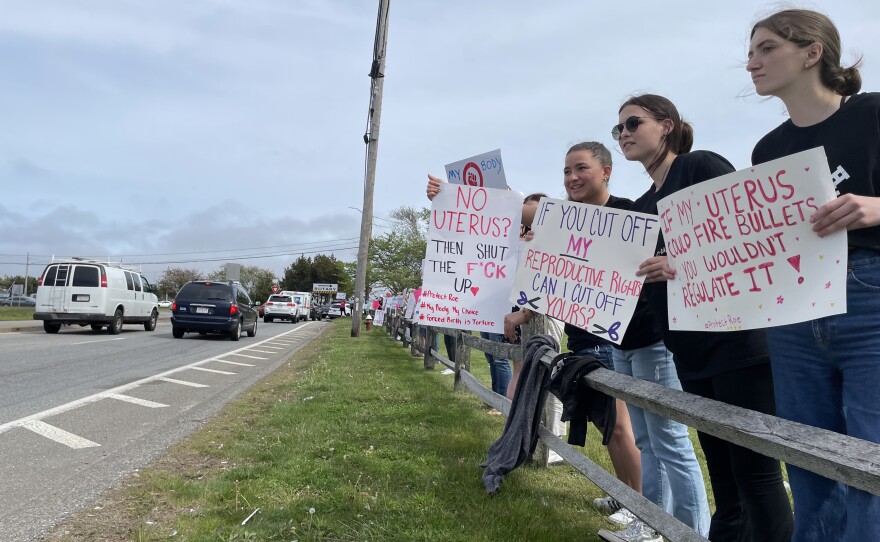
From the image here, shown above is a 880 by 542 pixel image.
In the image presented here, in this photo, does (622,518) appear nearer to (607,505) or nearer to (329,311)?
(607,505)

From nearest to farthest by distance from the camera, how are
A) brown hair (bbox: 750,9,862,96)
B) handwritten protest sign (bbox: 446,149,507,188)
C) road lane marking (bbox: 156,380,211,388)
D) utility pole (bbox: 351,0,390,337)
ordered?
brown hair (bbox: 750,9,862,96)
handwritten protest sign (bbox: 446,149,507,188)
road lane marking (bbox: 156,380,211,388)
utility pole (bbox: 351,0,390,337)

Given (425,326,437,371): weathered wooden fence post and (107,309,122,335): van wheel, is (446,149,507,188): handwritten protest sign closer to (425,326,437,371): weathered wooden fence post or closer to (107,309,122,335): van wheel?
(425,326,437,371): weathered wooden fence post


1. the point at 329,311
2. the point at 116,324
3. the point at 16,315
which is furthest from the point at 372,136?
the point at 329,311

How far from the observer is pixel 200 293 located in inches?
706

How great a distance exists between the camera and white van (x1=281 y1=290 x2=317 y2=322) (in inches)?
1542

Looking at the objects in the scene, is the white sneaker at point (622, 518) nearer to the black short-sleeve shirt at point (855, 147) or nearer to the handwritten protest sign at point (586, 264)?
the handwritten protest sign at point (586, 264)

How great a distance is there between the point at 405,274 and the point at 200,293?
36.6 meters

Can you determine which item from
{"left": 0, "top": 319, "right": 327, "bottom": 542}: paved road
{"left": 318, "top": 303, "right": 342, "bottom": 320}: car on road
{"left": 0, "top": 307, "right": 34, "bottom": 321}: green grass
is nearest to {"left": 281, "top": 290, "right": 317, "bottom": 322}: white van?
{"left": 318, "top": 303, "right": 342, "bottom": 320}: car on road

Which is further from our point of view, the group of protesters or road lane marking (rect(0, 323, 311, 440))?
road lane marking (rect(0, 323, 311, 440))

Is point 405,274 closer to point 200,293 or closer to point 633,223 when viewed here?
point 200,293

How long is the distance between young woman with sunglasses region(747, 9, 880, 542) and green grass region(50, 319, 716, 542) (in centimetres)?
149

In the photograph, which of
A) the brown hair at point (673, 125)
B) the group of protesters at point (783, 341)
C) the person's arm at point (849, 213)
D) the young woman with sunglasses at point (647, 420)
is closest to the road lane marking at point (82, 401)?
the young woman with sunglasses at point (647, 420)

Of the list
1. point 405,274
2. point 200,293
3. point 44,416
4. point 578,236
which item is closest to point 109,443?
point 44,416

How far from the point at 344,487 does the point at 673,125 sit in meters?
2.67
